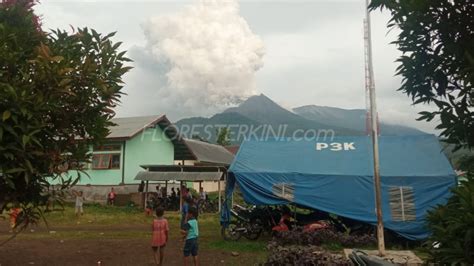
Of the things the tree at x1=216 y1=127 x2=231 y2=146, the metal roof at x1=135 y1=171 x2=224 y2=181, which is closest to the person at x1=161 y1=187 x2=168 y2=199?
the metal roof at x1=135 y1=171 x2=224 y2=181

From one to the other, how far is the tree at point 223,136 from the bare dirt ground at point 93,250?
126 ft

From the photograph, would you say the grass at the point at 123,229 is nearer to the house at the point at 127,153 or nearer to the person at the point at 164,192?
the person at the point at 164,192

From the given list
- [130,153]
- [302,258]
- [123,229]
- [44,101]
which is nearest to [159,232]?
[302,258]

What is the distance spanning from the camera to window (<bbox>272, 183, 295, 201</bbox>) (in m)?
14.5

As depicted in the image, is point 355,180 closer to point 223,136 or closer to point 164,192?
point 164,192

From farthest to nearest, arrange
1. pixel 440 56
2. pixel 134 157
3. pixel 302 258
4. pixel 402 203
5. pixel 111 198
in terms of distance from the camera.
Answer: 1. pixel 134 157
2. pixel 111 198
3. pixel 402 203
4. pixel 302 258
5. pixel 440 56

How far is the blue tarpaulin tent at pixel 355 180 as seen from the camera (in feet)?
45.5

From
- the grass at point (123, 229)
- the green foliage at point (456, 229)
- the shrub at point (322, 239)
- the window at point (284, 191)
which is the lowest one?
the grass at point (123, 229)

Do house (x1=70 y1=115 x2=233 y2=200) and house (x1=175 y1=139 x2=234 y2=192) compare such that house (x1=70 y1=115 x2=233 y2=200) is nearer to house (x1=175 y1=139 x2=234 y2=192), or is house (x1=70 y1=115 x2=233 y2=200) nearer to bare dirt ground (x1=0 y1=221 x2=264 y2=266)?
house (x1=175 y1=139 x2=234 y2=192)

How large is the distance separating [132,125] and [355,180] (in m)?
19.0

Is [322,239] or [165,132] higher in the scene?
[165,132]

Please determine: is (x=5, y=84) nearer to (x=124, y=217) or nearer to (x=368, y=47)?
A: (x=368, y=47)

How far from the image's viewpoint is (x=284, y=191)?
47.8 ft

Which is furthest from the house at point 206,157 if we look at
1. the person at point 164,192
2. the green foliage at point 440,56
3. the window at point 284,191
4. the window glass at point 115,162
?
the green foliage at point 440,56
